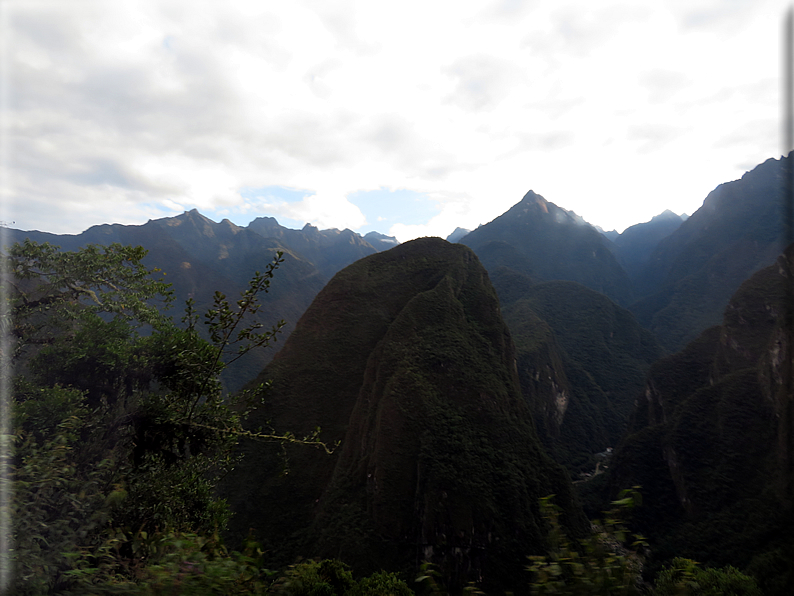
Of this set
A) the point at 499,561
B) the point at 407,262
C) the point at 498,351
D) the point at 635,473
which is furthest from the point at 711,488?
the point at 407,262

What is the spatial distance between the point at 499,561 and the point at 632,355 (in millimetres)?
114060

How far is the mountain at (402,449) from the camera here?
36375 mm

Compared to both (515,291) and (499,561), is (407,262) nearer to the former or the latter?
(499,561)

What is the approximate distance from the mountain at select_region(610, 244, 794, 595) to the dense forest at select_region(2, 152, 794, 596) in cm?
38

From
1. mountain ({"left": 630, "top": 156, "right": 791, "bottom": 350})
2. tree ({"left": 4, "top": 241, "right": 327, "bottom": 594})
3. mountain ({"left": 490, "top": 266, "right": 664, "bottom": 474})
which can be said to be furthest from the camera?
mountain ({"left": 630, "top": 156, "right": 791, "bottom": 350})

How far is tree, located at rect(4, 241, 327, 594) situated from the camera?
19.4ft

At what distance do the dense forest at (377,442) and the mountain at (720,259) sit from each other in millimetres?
45743

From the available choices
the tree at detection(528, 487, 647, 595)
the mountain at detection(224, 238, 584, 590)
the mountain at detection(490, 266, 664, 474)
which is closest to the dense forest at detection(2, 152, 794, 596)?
the tree at detection(528, 487, 647, 595)

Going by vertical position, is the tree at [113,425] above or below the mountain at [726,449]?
above

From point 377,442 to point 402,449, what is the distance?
2.99m

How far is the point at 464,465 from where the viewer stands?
40125 mm

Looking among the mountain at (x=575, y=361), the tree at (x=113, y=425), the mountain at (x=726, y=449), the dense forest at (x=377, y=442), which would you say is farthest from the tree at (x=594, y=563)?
the mountain at (x=575, y=361)

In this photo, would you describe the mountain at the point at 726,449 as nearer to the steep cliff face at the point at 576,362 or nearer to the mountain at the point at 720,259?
the steep cliff face at the point at 576,362

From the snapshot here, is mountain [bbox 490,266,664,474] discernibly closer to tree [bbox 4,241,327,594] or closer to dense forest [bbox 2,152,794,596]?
dense forest [bbox 2,152,794,596]
